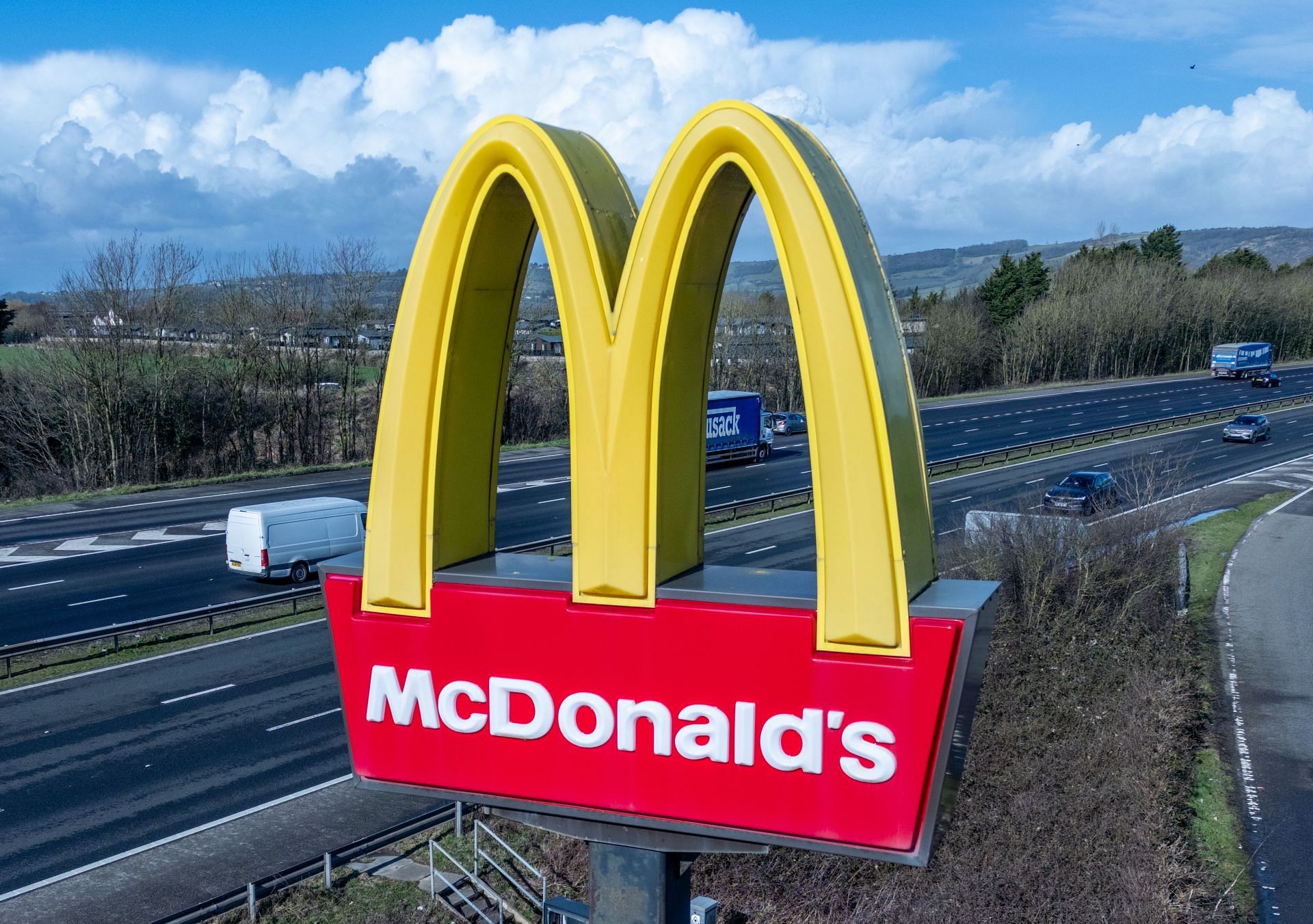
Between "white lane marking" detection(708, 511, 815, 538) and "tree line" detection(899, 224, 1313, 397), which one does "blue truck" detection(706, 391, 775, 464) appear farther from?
"tree line" detection(899, 224, 1313, 397)

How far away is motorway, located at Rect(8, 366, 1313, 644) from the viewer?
2836 cm

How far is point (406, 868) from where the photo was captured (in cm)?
1616

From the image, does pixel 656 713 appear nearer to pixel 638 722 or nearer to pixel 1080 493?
pixel 638 722

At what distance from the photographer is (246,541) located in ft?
96.3

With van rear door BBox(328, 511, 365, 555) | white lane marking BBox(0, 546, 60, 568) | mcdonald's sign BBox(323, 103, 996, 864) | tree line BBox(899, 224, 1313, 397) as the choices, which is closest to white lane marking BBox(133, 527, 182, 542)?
white lane marking BBox(0, 546, 60, 568)

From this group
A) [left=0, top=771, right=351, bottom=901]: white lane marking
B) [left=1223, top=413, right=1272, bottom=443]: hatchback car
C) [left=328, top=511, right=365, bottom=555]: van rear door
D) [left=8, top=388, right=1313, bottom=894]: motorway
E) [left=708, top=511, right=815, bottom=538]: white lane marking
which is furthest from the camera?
[left=1223, top=413, right=1272, bottom=443]: hatchback car

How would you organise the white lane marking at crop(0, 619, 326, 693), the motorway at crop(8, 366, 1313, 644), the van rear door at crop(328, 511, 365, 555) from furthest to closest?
the van rear door at crop(328, 511, 365, 555) → the motorway at crop(8, 366, 1313, 644) → the white lane marking at crop(0, 619, 326, 693)

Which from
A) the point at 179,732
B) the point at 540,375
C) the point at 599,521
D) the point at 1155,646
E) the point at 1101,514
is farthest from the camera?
the point at 540,375

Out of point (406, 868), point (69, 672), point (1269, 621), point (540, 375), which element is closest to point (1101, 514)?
point (1269, 621)

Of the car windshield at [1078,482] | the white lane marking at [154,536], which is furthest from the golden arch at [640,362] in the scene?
the car windshield at [1078,482]

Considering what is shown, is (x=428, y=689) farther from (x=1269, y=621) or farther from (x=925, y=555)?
(x=1269, y=621)

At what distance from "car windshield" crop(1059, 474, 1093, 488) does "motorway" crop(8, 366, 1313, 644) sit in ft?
4.98

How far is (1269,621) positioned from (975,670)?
90.4 ft

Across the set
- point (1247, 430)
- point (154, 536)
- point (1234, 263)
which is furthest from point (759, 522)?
point (1234, 263)
